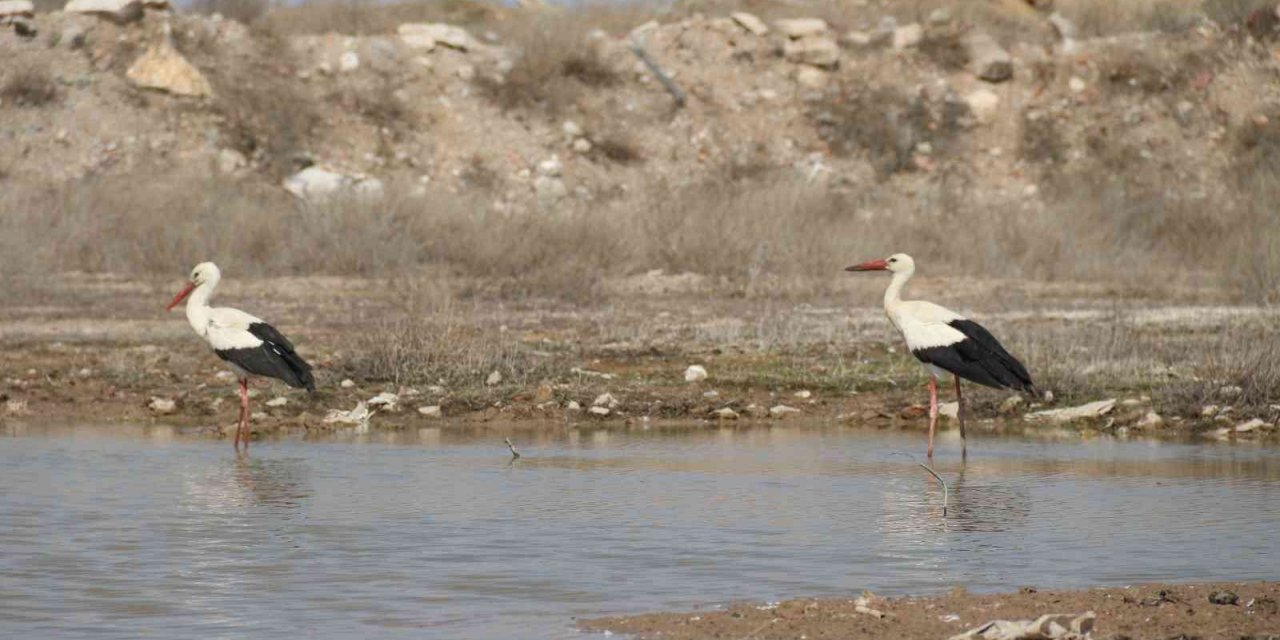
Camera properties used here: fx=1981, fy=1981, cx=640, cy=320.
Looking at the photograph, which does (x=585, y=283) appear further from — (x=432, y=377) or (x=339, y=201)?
(x=432, y=377)

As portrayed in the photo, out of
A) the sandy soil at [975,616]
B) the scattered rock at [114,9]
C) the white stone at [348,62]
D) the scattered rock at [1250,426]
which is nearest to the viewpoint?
the sandy soil at [975,616]

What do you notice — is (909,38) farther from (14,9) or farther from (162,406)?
(162,406)

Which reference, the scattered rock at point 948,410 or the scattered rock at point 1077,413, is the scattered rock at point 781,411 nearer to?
the scattered rock at point 948,410

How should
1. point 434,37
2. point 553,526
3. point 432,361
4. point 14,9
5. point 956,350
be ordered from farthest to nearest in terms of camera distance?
point 434,37 → point 14,9 → point 432,361 → point 956,350 → point 553,526

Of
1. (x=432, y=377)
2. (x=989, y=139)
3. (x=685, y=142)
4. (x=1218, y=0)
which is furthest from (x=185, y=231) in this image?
(x=1218, y=0)

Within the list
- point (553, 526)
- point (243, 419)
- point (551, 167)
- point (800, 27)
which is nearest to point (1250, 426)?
point (553, 526)

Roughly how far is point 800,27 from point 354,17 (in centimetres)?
849

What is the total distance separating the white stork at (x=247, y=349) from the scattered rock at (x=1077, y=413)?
184 inches

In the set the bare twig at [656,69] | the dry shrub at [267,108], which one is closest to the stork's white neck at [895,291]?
the dry shrub at [267,108]

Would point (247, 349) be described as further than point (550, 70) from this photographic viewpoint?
No

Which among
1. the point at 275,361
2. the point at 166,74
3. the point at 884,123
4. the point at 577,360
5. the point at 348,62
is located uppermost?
the point at 348,62

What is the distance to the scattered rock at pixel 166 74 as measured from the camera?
3347 cm

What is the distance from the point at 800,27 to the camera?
3766cm

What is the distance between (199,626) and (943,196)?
25.8m
